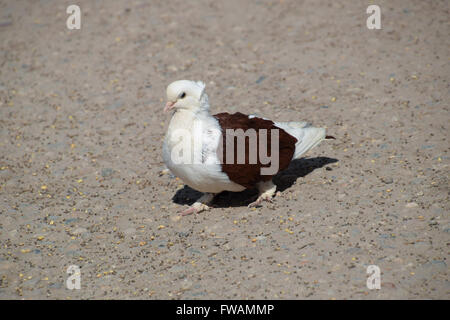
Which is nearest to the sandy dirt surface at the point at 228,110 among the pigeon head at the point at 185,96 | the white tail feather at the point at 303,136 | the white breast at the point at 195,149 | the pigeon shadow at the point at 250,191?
the pigeon shadow at the point at 250,191

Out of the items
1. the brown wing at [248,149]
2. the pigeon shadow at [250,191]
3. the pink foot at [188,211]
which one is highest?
the brown wing at [248,149]

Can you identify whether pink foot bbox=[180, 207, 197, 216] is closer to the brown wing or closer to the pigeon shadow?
the pigeon shadow

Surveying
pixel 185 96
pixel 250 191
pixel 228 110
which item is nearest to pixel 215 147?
pixel 185 96

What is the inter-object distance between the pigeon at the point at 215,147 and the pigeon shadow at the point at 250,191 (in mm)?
330

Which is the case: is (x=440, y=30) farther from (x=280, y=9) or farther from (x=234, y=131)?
(x=234, y=131)

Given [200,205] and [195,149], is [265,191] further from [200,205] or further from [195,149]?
[195,149]

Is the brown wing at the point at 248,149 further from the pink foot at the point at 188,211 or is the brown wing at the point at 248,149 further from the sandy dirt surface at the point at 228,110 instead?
the pink foot at the point at 188,211

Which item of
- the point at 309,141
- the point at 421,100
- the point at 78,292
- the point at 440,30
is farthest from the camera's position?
the point at 440,30

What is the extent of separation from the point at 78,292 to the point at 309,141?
2.78 meters

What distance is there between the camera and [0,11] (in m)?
10.9

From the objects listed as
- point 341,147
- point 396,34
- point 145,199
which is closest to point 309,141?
point 341,147

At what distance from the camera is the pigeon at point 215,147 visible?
5.48 metres

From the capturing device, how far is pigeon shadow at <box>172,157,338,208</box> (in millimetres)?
6199

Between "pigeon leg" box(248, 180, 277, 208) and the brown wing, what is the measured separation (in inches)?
5.8
